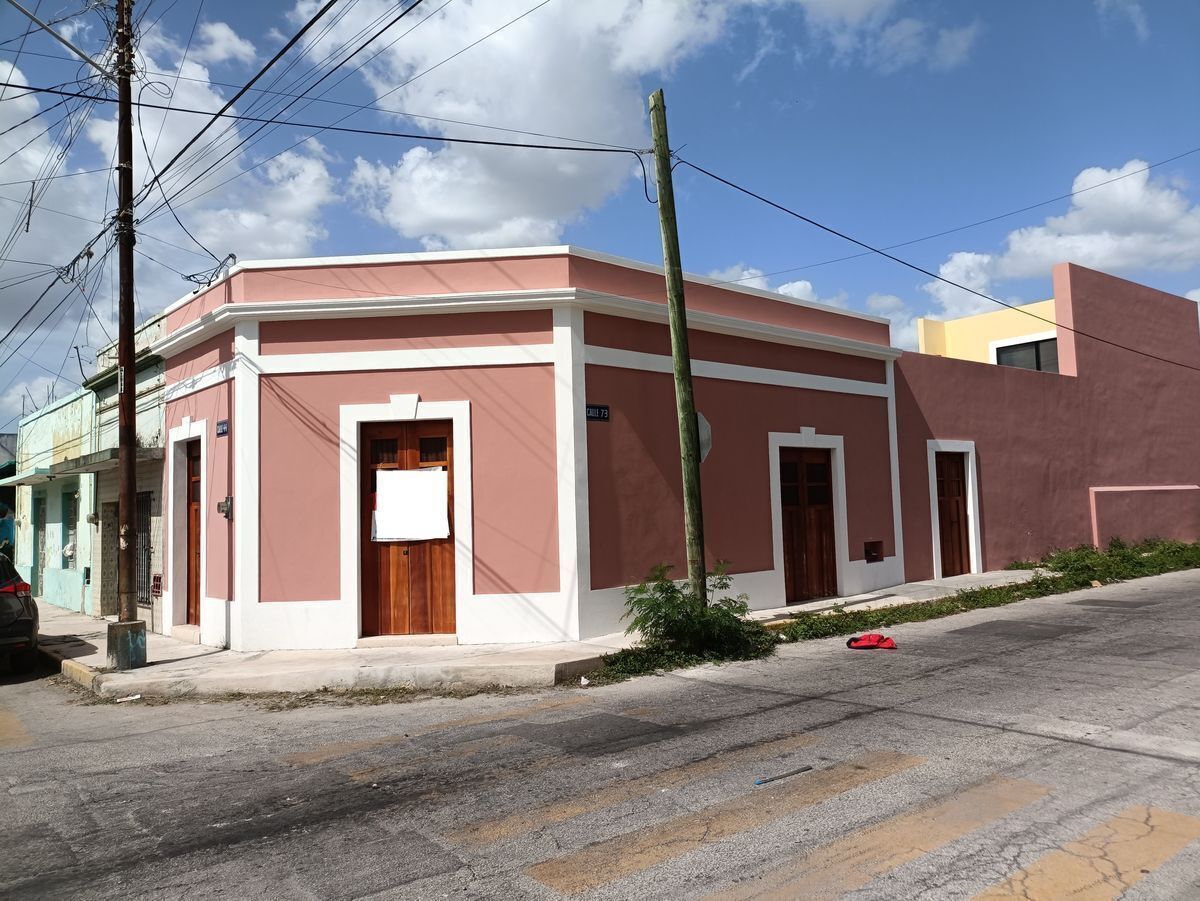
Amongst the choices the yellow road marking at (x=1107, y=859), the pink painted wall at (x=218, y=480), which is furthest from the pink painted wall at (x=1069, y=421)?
the yellow road marking at (x=1107, y=859)

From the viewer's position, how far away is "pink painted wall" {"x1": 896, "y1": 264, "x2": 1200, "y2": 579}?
1717cm

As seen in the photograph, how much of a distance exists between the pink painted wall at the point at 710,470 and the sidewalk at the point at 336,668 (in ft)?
4.72

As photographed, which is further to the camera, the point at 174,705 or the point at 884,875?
the point at 174,705

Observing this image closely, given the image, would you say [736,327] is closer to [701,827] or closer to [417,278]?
[417,278]

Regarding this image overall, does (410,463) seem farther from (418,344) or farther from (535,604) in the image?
(535,604)

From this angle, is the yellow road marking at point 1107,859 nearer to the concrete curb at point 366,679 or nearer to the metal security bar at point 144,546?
the concrete curb at point 366,679

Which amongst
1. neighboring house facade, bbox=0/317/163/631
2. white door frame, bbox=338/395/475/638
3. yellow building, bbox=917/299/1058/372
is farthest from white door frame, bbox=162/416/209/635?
yellow building, bbox=917/299/1058/372

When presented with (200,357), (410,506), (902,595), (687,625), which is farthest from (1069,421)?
(200,357)

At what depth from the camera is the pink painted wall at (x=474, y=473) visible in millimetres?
11000

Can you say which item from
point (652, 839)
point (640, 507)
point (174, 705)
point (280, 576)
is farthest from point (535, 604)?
point (652, 839)

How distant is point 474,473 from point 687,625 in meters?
3.37

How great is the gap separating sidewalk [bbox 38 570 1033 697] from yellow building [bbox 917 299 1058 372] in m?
16.4

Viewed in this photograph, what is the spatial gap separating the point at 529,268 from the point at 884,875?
29.5 ft

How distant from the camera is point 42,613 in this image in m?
18.7
